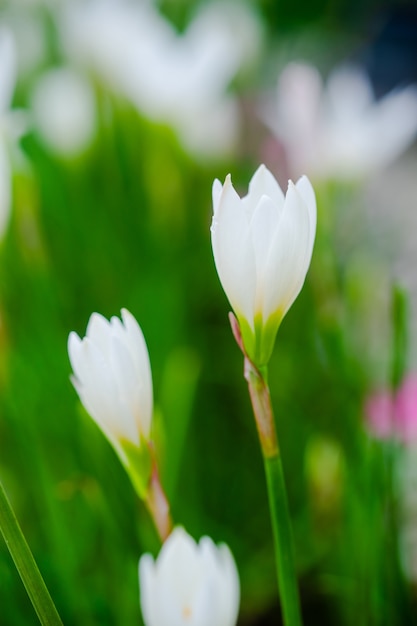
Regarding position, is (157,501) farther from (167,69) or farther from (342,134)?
(167,69)

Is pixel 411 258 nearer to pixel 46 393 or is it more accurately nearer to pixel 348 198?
pixel 348 198

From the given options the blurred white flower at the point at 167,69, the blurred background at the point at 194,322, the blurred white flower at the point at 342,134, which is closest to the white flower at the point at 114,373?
the blurred background at the point at 194,322

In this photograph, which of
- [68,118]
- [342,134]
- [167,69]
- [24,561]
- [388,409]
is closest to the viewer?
[24,561]

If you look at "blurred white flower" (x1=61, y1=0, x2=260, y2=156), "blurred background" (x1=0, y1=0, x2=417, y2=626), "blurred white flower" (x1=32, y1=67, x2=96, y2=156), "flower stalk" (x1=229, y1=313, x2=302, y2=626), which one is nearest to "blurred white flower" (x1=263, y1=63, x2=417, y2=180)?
"blurred background" (x1=0, y1=0, x2=417, y2=626)

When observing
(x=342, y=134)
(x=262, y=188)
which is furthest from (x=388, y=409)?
(x=262, y=188)

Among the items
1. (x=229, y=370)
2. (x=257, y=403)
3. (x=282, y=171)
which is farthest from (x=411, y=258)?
(x=257, y=403)

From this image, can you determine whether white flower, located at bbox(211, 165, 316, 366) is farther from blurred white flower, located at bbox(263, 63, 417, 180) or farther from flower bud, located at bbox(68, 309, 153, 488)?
blurred white flower, located at bbox(263, 63, 417, 180)
